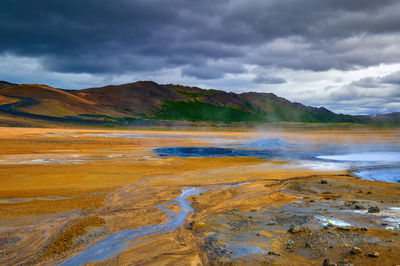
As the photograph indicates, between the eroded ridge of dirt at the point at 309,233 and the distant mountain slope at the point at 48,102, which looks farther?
the distant mountain slope at the point at 48,102

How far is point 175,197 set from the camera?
1307cm

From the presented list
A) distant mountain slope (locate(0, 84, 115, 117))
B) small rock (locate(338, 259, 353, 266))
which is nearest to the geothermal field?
small rock (locate(338, 259, 353, 266))

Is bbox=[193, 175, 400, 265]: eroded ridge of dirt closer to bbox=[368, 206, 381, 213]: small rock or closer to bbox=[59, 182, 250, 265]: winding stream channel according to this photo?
bbox=[368, 206, 381, 213]: small rock

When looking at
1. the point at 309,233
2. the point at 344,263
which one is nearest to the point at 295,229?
the point at 309,233

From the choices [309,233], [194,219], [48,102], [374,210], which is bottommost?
[194,219]

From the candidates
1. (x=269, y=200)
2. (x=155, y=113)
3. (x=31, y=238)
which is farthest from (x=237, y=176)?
(x=155, y=113)

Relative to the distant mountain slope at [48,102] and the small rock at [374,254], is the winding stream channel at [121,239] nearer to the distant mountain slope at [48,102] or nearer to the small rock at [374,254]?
the small rock at [374,254]

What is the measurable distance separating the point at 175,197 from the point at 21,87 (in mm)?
171303

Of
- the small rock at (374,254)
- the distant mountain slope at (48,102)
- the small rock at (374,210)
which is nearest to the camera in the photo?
the small rock at (374,254)

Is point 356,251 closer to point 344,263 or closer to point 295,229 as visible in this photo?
point 344,263

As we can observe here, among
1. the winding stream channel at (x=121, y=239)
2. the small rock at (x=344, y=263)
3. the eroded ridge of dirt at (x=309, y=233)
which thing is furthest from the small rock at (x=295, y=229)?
the winding stream channel at (x=121, y=239)

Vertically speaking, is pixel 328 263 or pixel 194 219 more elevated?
pixel 328 263

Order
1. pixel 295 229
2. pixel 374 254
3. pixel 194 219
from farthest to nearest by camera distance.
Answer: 1. pixel 194 219
2. pixel 295 229
3. pixel 374 254

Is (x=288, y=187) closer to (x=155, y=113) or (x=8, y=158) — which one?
(x=8, y=158)
